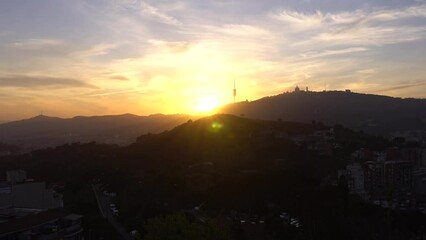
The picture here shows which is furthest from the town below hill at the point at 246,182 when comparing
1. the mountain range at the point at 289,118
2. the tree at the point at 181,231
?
the mountain range at the point at 289,118

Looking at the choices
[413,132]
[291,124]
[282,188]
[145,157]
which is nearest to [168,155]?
[145,157]

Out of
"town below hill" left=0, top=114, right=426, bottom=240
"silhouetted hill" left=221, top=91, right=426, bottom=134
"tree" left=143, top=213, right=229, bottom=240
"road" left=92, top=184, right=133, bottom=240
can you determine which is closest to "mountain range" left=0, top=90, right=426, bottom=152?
"silhouetted hill" left=221, top=91, right=426, bottom=134

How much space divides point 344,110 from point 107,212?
57463 mm

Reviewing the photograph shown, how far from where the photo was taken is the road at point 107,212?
19.3 m

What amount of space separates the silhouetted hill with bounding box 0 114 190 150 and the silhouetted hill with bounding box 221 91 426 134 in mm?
13310

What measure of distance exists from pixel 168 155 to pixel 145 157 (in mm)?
1703

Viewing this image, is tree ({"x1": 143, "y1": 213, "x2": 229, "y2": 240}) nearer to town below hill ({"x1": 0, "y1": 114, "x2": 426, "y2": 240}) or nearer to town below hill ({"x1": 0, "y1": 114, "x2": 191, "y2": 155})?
town below hill ({"x1": 0, "y1": 114, "x2": 426, "y2": 240})

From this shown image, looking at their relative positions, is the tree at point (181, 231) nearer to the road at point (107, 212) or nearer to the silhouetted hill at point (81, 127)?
the road at point (107, 212)

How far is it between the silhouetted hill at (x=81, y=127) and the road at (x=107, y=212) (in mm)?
51564

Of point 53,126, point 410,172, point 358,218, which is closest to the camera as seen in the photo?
point 358,218

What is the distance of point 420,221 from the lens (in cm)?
2034

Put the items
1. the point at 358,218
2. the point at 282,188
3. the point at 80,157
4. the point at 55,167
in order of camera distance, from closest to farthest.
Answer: the point at 358,218, the point at 282,188, the point at 55,167, the point at 80,157

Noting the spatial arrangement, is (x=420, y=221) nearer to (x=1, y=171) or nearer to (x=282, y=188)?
(x=282, y=188)

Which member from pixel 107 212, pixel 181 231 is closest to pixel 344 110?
pixel 107 212
